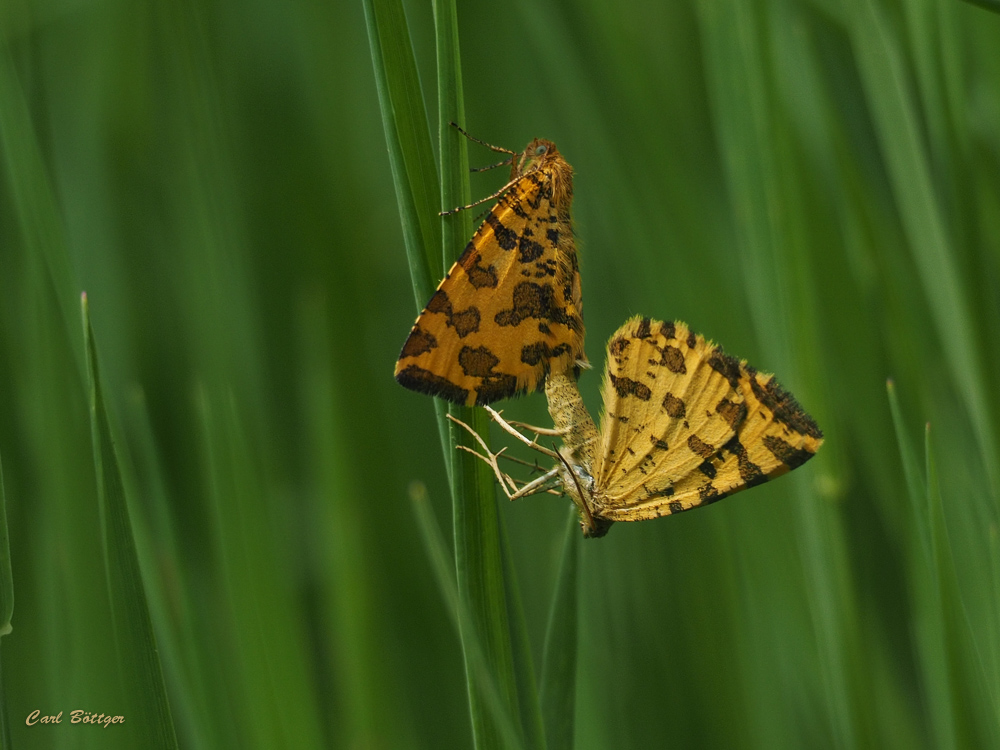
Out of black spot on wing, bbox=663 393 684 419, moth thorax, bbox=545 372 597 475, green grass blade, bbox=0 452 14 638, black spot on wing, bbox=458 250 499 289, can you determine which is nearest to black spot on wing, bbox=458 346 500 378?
black spot on wing, bbox=458 250 499 289

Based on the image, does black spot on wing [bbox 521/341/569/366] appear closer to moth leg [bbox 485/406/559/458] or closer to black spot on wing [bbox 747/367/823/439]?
moth leg [bbox 485/406/559/458]

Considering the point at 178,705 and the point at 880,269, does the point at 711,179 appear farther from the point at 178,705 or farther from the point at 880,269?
the point at 178,705

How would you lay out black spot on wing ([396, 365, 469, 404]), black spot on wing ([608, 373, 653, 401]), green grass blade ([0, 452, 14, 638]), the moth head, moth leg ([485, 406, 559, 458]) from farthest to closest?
the moth head → black spot on wing ([608, 373, 653, 401]) → moth leg ([485, 406, 559, 458]) → black spot on wing ([396, 365, 469, 404]) → green grass blade ([0, 452, 14, 638])

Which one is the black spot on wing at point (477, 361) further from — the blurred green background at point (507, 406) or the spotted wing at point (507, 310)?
the blurred green background at point (507, 406)

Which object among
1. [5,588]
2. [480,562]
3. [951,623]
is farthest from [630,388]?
[5,588]

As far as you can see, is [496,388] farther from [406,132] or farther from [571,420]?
[406,132]

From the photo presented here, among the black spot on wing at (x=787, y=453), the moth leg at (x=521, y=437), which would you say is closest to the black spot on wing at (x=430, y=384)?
the moth leg at (x=521, y=437)

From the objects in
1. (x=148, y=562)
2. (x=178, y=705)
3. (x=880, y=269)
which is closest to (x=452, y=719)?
(x=178, y=705)
